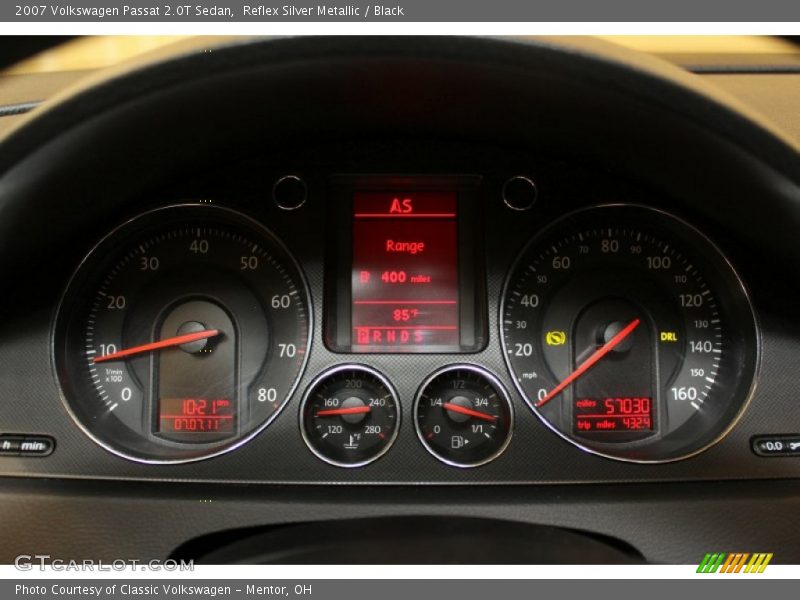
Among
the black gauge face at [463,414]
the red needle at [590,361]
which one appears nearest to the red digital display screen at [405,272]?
the black gauge face at [463,414]

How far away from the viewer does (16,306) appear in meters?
2.19

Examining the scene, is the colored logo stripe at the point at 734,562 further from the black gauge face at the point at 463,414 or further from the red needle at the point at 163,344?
the red needle at the point at 163,344

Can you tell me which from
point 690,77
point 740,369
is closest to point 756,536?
point 740,369

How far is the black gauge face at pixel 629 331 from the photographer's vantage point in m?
2.21

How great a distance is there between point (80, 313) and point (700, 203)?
1.82 m

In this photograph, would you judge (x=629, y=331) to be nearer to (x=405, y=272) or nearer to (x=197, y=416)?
(x=405, y=272)

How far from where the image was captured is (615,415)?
2.22 m

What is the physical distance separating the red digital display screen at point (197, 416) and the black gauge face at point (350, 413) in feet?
0.80

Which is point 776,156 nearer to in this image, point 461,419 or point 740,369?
point 740,369

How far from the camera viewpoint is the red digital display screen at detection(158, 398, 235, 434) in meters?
2.22

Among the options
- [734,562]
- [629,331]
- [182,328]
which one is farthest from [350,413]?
[734,562]

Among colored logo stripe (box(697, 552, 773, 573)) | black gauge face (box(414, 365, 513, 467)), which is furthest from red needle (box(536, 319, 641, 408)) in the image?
colored logo stripe (box(697, 552, 773, 573))

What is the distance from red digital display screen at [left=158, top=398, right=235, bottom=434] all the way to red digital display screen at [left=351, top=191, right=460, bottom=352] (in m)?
0.43

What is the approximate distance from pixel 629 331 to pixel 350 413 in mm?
838
